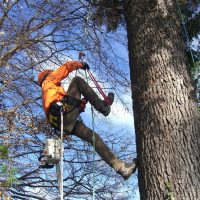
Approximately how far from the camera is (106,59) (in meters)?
5.96

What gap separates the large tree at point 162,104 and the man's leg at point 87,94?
0.63 m

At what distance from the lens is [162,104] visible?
11.3ft

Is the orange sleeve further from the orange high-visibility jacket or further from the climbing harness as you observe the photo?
the climbing harness

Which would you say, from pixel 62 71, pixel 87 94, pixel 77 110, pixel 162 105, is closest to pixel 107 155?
pixel 77 110

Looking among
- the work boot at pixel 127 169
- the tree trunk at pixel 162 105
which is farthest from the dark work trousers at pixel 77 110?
the tree trunk at pixel 162 105

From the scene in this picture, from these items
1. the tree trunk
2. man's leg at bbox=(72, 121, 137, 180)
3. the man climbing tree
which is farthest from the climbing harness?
the tree trunk

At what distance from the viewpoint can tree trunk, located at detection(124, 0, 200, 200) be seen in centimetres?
312

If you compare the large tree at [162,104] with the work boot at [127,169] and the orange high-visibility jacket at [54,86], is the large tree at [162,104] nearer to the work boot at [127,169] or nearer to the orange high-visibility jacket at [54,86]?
the work boot at [127,169]

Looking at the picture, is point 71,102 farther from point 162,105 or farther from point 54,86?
point 162,105

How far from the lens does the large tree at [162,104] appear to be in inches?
123

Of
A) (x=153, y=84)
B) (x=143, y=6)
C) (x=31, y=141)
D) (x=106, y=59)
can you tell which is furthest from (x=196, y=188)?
(x=31, y=141)

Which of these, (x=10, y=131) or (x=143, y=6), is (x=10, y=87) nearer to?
(x=10, y=131)

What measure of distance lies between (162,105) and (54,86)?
1.39 m

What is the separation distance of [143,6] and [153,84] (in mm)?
921
